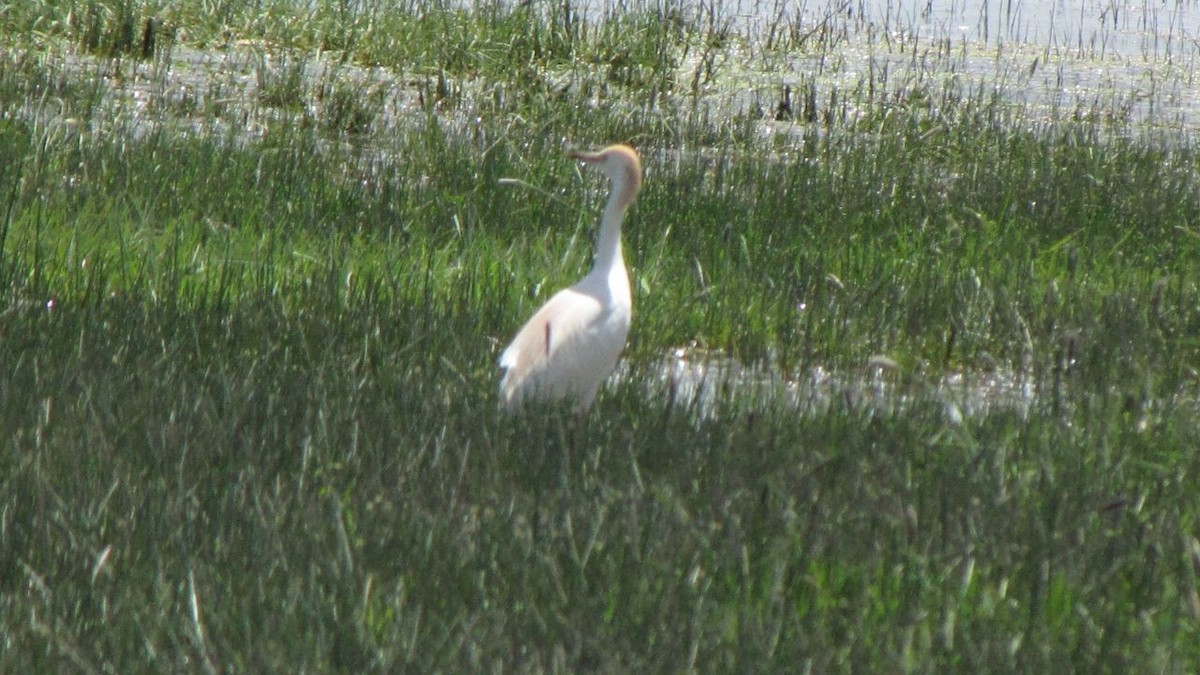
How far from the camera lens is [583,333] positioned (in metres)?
4.37

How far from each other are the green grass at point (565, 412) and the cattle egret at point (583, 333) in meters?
0.12

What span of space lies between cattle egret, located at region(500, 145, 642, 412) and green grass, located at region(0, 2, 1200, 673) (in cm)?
12

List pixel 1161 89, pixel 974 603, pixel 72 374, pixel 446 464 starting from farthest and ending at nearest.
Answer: pixel 1161 89 → pixel 72 374 → pixel 446 464 → pixel 974 603

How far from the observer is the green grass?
2961 millimetres

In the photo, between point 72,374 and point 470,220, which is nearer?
point 72,374

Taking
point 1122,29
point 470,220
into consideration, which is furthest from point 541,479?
point 1122,29

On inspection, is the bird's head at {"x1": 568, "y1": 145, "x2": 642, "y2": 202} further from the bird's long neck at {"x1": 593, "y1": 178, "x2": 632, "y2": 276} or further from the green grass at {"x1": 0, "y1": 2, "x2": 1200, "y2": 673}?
the green grass at {"x1": 0, "y1": 2, "x2": 1200, "y2": 673}

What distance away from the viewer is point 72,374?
13.8 ft

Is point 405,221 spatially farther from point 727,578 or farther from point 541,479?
point 727,578

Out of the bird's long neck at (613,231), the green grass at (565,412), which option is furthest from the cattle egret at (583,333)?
the green grass at (565,412)

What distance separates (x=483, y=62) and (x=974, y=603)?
8256 millimetres

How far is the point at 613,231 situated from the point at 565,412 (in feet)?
2.50

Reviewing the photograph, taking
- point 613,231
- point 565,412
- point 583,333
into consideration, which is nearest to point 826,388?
point 613,231

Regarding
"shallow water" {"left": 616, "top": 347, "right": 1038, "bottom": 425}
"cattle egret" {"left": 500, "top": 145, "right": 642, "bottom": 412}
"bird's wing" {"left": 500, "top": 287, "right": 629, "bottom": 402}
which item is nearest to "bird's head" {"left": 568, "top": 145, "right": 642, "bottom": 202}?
"cattle egret" {"left": 500, "top": 145, "right": 642, "bottom": 412}
